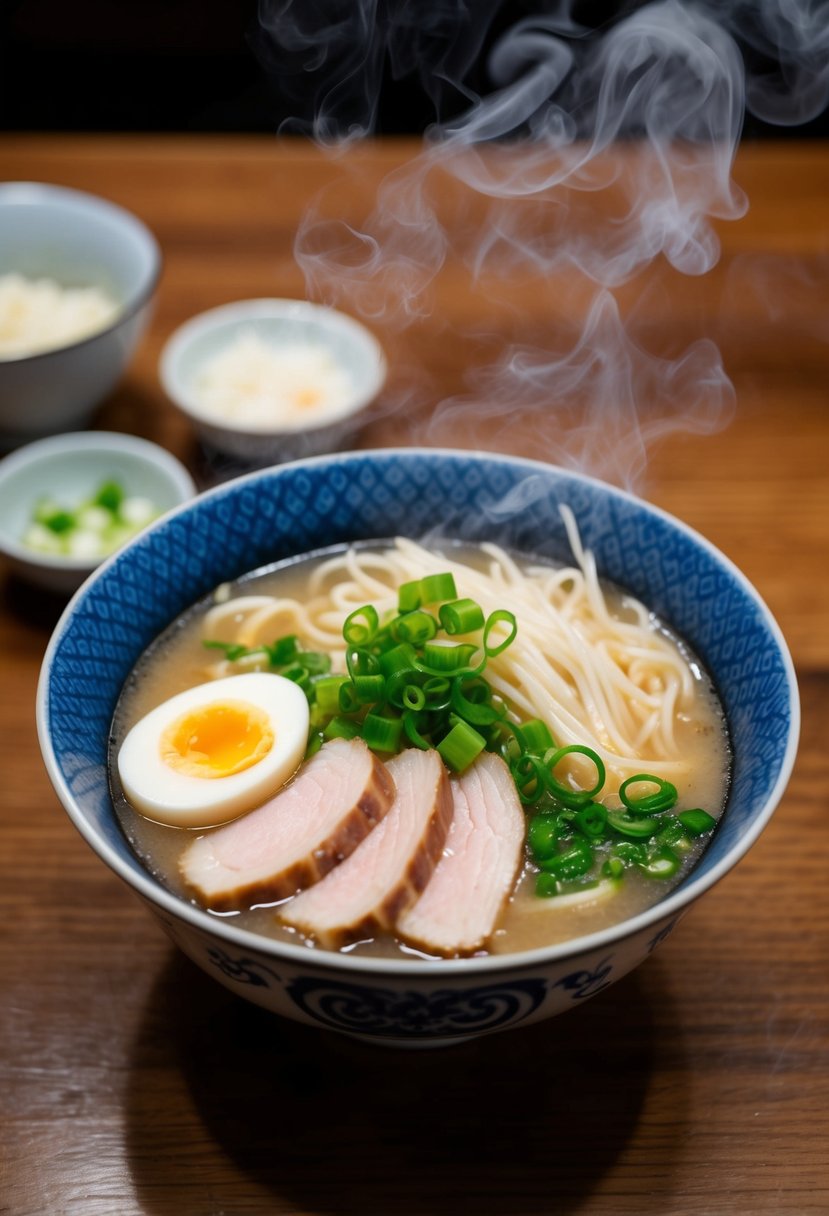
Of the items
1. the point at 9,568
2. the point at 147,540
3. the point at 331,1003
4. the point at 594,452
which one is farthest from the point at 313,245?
the point at 331,1003

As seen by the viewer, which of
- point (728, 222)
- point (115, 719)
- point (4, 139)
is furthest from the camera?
point (4, 139)

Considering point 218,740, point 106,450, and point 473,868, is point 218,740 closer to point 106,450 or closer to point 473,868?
point 473,868

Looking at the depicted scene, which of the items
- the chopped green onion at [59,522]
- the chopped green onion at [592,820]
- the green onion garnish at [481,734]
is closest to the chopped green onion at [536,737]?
the green onion garnish at [481,734]

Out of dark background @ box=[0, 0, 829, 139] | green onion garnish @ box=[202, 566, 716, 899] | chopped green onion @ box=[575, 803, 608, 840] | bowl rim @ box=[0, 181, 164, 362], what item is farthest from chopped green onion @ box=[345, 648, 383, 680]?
dark background @ box=[0, 0, 829, 139]

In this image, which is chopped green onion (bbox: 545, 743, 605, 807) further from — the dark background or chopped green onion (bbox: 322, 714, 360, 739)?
the dark background

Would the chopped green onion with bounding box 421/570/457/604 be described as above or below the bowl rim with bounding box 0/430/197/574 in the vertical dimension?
above

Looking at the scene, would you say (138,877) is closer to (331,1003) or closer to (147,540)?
(331,1003)
